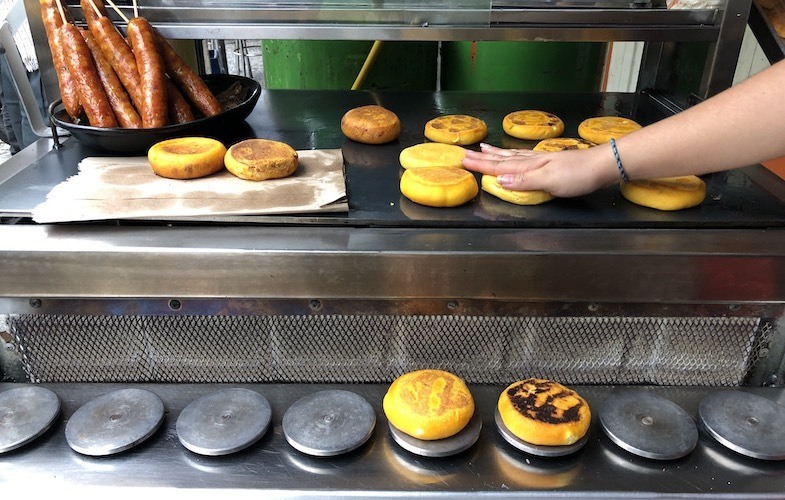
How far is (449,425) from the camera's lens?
1.10 metres

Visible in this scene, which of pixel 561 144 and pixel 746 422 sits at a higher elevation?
pixel 561 144

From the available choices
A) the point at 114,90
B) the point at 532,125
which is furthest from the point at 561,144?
the point at 114,90

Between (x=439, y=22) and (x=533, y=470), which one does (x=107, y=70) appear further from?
(x=533, y=470)

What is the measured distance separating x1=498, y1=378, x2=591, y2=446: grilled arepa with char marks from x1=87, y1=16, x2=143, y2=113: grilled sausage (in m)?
1.13

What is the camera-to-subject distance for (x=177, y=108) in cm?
157

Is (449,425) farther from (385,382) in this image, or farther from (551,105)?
(551,105)

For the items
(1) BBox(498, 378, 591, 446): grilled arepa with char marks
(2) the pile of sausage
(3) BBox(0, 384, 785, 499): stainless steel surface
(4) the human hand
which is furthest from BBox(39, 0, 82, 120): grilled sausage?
(1) BBox(498, 378, 591, 446): grilled arepa with char marks

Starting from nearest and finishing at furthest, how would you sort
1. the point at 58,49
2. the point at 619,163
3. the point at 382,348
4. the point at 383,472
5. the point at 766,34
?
the point at 383,472
the point at 619,163
the point at 382,348
the point at 58,49
the point at 766,34

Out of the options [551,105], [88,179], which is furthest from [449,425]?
[551,105]

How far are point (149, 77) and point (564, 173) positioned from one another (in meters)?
1.01

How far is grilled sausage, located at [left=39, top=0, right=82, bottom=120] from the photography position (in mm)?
1474

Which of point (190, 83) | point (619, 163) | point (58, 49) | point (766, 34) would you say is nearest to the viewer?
point (619, 163)

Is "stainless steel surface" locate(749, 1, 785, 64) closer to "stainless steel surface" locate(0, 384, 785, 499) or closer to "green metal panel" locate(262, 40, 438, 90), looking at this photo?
"stainless steel surface" locate(0, 384, 785, 499)

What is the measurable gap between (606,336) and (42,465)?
3.81 ft
